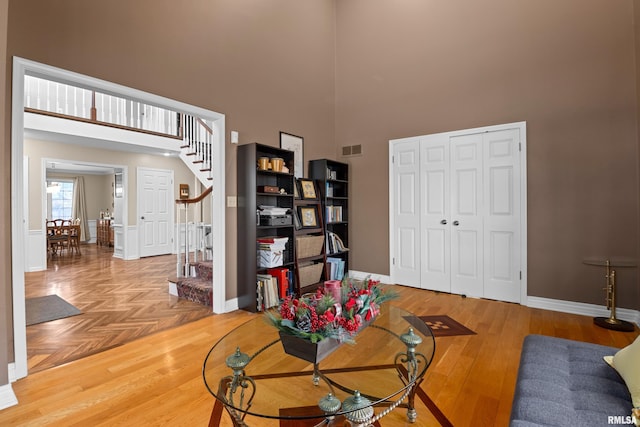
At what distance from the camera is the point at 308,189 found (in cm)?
444

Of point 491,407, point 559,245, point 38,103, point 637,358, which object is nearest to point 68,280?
point 38,103

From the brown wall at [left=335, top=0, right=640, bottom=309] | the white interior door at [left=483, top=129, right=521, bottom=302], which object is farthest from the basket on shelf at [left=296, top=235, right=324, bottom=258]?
the white interior door at [left=483, top=129, right=521, bottom=302]

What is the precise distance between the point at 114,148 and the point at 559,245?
8.01 meters

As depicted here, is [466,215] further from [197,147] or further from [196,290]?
[197,147]

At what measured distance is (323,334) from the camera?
1431 mm

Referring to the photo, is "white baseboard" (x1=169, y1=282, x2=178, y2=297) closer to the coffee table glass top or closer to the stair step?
the stair step

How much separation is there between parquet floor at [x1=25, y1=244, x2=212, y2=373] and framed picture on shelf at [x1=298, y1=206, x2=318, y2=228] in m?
1.59

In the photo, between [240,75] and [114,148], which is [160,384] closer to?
[240,75]

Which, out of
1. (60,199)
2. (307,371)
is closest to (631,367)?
(307,371)

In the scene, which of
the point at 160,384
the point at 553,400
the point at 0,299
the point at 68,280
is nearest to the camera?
the point at 553,400

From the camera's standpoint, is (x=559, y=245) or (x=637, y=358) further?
(x=559, y=245)

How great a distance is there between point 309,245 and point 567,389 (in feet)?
10.2

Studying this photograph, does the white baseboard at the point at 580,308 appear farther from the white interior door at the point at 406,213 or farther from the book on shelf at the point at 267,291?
the book on shelf at the point at 267,291

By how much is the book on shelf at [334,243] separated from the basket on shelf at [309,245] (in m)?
0.28
